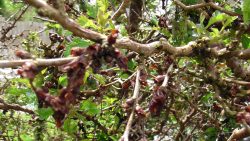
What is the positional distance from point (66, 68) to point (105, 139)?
1349 millimetres

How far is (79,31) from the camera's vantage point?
2.87 feet

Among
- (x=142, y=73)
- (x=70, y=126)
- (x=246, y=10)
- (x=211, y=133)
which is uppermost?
(x=246, y=10)

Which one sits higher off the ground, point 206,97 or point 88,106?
point 88,106

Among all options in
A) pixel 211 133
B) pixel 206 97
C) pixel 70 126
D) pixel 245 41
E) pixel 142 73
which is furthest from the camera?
pixel 211 133

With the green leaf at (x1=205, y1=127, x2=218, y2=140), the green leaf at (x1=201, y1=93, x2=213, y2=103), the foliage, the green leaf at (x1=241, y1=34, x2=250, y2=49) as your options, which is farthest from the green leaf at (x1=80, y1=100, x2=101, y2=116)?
the green leaf at (x1=205, y1=127, x2=218, y2=140)

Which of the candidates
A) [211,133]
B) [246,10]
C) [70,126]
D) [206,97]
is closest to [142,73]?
[246,10]

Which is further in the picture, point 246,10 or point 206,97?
point 206,97

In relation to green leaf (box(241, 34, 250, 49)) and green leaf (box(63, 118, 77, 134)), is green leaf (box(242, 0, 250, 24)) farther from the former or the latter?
green leaf (box(63, 118, 77, 134))

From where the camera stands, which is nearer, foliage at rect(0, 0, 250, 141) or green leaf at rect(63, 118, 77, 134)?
foliage at rect(0, 0, 250, 141)

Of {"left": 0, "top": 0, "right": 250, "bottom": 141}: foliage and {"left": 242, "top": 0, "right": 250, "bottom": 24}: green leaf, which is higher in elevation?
{"left": 242, "top": 0, "right": 250, "bottom": 24}: green leaf

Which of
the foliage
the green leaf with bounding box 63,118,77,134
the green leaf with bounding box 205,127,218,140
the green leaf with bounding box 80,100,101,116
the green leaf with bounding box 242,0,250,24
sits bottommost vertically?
the green leaf with bounding box 205,127,218,140

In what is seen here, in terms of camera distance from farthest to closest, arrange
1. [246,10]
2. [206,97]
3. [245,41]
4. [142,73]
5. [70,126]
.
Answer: [206,97]
[70,126]
[245,41]
[246,10]
[142,73]

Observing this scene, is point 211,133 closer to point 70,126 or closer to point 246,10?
point 70,126

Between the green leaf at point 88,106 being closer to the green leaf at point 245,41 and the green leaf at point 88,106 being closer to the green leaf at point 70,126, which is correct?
the green leaf at point 70,126
